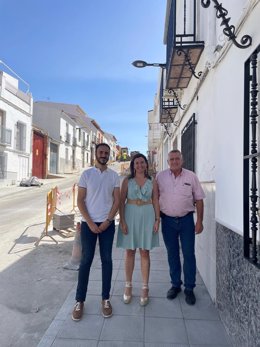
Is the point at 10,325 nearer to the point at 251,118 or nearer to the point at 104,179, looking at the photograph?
the point at 104,179

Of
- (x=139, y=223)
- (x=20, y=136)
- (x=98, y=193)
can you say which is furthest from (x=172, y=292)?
(x=20, y=136)

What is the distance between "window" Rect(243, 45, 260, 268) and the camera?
7.21 ft

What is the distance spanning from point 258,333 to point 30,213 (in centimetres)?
1035

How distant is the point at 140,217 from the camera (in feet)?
11.5

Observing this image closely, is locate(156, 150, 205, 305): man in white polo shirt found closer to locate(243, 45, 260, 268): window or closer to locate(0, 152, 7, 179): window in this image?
locate(243, 45, 260, 268): window

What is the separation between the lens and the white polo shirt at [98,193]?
130 inches

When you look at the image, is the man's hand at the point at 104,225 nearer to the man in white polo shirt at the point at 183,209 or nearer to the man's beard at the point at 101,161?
the man's beard at the point at 101,161

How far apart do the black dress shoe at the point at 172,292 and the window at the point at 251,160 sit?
162cm

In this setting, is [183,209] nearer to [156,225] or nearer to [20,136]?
[156,225]

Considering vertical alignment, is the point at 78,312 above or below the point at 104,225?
below

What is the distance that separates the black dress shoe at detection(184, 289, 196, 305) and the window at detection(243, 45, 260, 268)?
1.46 metres

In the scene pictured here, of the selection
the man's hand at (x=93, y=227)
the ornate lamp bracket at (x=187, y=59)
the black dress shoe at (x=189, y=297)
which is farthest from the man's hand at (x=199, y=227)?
the ornate lamp bracket at (x=187, y=59)

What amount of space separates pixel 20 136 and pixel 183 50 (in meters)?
23.6

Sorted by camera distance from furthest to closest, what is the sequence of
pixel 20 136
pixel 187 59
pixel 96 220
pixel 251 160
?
1. pixel 20 136
2. pixel 187 59
3. pixel 96 220
4. pixel 251 160
